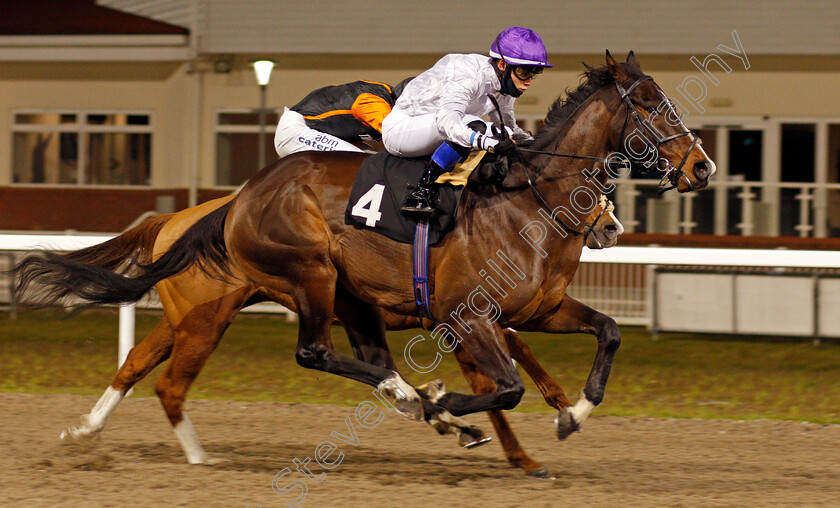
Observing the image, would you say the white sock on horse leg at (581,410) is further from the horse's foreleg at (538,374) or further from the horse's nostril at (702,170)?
the horse's nostril at (702,170)

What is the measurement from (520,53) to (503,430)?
1.49 m

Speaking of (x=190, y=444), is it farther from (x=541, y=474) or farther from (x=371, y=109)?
(x=371, y=109)

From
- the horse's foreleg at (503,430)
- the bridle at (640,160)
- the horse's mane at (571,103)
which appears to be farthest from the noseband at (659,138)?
the horse's foreleg at (503,430)

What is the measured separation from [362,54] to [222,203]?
8595 millimetres

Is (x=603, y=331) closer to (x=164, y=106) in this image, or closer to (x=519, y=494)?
(x=519, y=494)

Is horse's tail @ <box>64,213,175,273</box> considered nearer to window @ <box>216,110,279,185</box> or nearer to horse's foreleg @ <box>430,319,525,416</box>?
horse's foreleg @ <box>430,319,525,416</box>

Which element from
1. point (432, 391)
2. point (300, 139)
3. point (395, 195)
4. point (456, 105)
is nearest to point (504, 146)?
point (456, 105)

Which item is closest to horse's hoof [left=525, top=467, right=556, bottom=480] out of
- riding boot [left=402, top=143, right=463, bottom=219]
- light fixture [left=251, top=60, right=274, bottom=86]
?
riding boot [left=402, top=143, right=463, bottom=219]

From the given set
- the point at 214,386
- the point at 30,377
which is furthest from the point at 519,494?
the point at 30,377

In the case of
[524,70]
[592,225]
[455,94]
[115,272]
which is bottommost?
[115,272]

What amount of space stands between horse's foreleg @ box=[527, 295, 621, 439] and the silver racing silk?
32.1 inches

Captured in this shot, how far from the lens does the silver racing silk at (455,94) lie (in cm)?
398

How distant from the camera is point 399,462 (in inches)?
179

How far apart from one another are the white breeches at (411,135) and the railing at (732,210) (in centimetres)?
761
